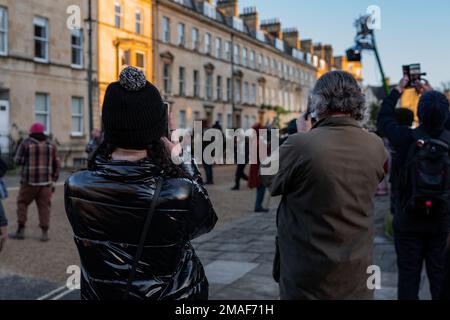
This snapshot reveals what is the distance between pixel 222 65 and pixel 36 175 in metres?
35.0

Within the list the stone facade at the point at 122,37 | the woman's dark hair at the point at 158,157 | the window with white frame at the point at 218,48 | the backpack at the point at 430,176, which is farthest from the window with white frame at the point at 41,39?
the woman's dark hair at the point at 158,157

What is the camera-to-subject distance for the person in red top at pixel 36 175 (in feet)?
25.4

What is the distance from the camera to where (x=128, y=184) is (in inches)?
76.7

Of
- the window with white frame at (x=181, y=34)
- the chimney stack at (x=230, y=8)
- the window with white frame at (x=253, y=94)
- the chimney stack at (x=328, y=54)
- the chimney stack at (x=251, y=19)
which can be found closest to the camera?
the window with white frame at (x=181, y=34)

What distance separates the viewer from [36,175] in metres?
7.79

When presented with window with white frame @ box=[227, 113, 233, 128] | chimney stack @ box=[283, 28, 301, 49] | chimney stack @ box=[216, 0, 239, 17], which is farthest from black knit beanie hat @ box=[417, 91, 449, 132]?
chimney stack @ box=[283, 28, 301, 49]

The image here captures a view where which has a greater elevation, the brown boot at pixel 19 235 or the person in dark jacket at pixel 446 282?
the person in dark jacket at pixel 446 282

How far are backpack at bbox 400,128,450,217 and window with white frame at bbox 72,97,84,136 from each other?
78.4ft

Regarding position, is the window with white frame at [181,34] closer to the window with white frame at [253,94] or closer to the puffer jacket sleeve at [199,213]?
the window with white frame at [253,94]

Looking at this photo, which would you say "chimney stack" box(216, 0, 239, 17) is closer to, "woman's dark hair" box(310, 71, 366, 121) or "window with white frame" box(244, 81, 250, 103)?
"window with white frame" box(244, 81, 250, 103)

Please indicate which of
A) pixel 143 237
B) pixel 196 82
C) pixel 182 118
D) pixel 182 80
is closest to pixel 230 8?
pixel 196 82

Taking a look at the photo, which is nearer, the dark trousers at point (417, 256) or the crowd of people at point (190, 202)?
the crowd of people at point (190, 202)
